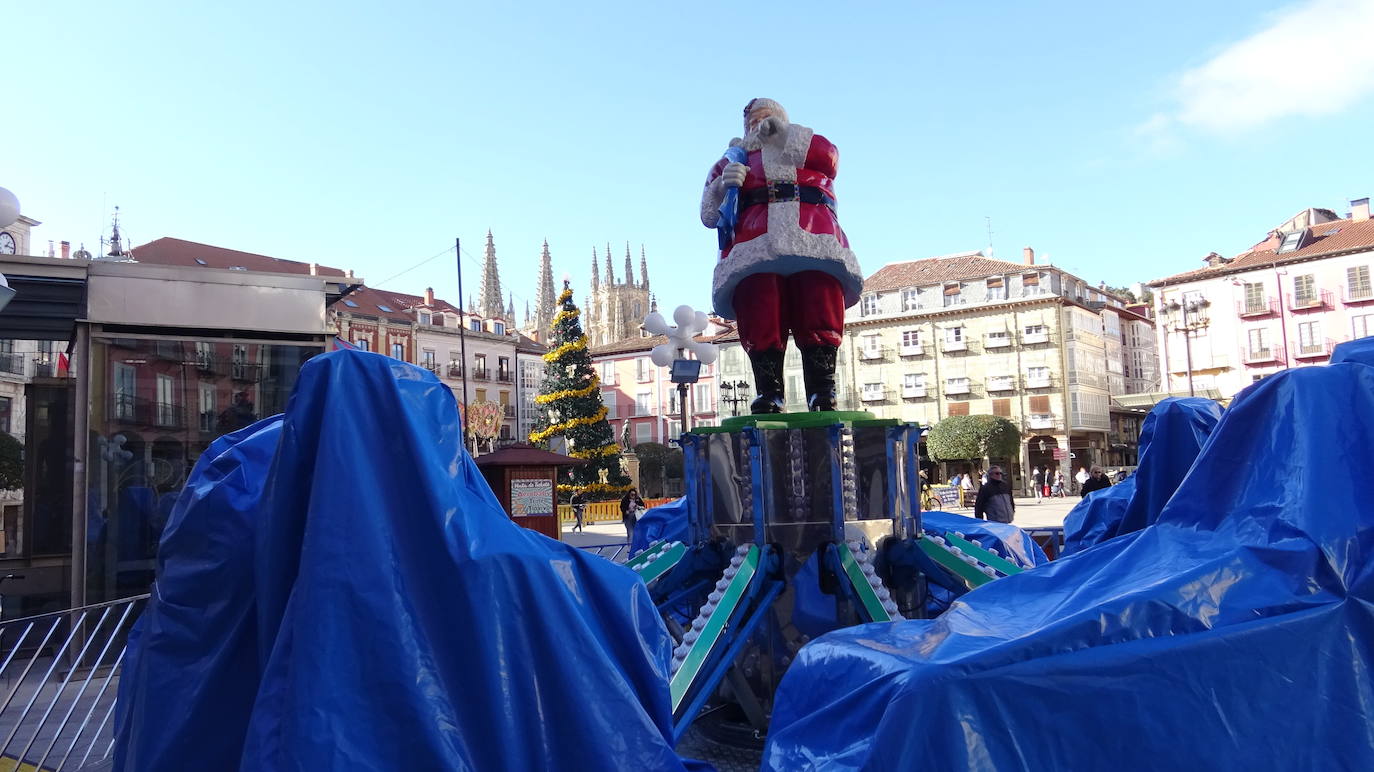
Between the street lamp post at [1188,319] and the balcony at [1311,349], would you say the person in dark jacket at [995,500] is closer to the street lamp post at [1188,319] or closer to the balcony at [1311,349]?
the street lamp post at [1188,319]

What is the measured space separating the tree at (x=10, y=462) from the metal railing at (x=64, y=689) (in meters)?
19.1

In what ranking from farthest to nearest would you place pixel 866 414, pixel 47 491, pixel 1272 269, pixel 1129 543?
pixel 1272 269 → pixel 47 491 → pixel 866 414 → pixel 1129 543

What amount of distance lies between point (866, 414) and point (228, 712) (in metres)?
3.09

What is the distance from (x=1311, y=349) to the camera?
45594mm

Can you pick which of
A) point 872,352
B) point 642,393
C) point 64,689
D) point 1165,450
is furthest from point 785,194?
point 642,393

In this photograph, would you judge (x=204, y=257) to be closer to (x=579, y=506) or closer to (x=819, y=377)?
(x=579, y=506)

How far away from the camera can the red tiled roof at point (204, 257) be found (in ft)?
167

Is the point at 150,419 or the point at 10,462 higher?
the point at 10,462

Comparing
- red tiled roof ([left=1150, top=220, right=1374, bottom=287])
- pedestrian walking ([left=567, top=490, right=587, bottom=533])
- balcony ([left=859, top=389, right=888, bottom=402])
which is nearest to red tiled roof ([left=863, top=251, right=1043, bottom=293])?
balcony ([left=859, top=389, right=888, bottom=402])

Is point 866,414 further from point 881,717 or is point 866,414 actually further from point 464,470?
point 881,717

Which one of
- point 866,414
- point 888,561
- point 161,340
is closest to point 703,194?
point 866,414

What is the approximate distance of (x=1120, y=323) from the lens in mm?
62281

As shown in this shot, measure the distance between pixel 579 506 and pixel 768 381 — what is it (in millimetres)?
26220

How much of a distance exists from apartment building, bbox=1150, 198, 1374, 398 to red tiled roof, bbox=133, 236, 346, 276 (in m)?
40.2
